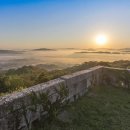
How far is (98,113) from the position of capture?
486 cm

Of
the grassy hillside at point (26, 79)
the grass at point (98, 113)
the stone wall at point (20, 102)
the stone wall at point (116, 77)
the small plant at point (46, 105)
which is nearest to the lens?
the stone wall at point (20, 102)

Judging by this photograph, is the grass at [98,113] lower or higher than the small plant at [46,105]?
lower

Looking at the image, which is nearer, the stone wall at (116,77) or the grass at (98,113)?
the grass at (98,113)

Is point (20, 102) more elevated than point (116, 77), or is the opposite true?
point (20, 102)

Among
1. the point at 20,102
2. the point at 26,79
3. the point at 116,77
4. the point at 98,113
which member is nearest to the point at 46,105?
the point at 20,102

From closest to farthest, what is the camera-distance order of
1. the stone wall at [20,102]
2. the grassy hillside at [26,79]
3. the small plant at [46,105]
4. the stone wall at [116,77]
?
1. the stone wall at [20,102]
2. the small plant at [46,105]
3. the grassy hillside at [26,79]
4. the stone wall at [116,77]

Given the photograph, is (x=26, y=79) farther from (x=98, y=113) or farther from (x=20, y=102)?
(x=20, y=102)

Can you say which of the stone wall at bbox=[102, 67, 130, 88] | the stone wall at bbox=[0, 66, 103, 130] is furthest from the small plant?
the stone wall at bbox=[102, 67, 130, 88]

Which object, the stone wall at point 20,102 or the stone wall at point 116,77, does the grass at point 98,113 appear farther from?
the stone wall at point 116,77

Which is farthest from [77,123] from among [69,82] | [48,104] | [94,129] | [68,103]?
[69,82]

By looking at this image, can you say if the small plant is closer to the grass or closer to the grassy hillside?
the grass

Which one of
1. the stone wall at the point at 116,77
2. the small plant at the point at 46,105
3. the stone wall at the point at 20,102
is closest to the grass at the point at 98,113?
the small plant at the point at 46,105

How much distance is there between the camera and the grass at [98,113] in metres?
4.16

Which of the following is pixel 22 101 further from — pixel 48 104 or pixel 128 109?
pixel 128 109
